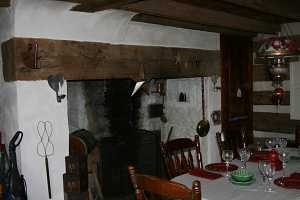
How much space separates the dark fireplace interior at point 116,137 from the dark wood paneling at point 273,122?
4.91 ft

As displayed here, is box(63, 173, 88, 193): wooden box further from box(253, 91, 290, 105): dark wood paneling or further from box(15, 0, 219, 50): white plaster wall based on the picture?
box(253, 91, 290, 105): dark wood paneling

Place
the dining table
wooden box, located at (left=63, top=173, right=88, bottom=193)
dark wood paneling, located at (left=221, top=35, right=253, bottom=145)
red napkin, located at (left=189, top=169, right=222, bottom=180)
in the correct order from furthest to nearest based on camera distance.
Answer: dark wood paneling, located at (left=221, top=35, right=253, bottom=145)
wooden box, located at (left=63, top=173, right=88, bottom=193)
red napkin, located at (left=189, top=169, right=222, bottom=180)
the dining table

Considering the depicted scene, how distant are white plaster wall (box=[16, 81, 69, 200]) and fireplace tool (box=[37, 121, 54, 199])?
25 millimetres

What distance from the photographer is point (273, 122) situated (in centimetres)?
434

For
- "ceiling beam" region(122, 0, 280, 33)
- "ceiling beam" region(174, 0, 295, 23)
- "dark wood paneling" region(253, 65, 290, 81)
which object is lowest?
"dark wood paneling" region(253, 65, 290, 81)

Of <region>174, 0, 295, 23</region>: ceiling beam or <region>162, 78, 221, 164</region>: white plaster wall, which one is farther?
<region>162, 78, 221, 164</region>: white plaster wall

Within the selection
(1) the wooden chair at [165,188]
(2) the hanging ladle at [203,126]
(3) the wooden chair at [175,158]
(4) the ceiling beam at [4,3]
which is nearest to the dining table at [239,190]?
(3) the wooden chair at [175,158]

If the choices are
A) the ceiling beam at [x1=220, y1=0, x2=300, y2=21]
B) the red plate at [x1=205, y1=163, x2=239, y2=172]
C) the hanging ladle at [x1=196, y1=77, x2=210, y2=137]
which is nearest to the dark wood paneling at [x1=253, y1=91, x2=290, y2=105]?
the hanging ladle at [x1=196, y1=77, x2=210, y2=137]

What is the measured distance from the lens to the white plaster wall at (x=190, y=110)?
4094 mm

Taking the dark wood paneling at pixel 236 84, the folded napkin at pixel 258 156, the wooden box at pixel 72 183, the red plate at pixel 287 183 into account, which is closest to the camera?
the red plate at pixel 287 183

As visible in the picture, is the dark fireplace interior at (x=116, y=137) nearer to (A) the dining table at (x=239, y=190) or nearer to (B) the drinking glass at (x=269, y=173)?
(A) the dining table at (x=239, y=190)

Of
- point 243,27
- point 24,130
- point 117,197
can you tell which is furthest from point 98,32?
point 117,197

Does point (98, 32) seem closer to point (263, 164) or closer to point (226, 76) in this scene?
point (263, 164)

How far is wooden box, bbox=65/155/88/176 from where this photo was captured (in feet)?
8.68
